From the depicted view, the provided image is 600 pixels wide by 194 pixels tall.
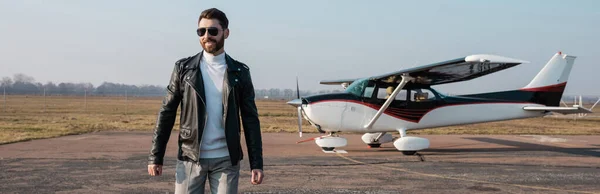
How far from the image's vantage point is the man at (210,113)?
308 centimetres

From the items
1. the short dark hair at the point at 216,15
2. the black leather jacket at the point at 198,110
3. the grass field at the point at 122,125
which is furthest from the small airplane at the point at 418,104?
the short dark hair at the point at 216,15

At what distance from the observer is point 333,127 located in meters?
12.0

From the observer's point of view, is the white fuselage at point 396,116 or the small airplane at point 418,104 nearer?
the small airplane at point 418,104

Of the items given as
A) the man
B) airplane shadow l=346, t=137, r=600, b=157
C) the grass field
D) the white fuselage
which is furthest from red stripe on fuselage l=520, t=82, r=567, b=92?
the man

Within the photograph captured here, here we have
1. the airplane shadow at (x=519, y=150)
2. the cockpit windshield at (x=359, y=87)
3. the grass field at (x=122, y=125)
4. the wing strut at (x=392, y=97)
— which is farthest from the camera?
the grass field at (x=122, y=125)

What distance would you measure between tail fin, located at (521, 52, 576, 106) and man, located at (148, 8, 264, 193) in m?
12.1

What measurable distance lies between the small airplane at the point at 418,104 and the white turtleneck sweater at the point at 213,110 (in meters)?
8.10

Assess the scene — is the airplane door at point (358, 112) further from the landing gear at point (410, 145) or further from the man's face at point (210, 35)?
the man's face at point (210, 35)

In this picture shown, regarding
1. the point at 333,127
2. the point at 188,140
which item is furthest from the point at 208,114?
the point at 333,127

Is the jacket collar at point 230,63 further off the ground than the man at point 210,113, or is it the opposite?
the jacket collar at point 230,63

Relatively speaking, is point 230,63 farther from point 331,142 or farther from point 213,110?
point 331,142

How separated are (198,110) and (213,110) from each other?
94 mm

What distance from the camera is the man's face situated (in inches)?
122

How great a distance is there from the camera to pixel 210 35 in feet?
10.1
